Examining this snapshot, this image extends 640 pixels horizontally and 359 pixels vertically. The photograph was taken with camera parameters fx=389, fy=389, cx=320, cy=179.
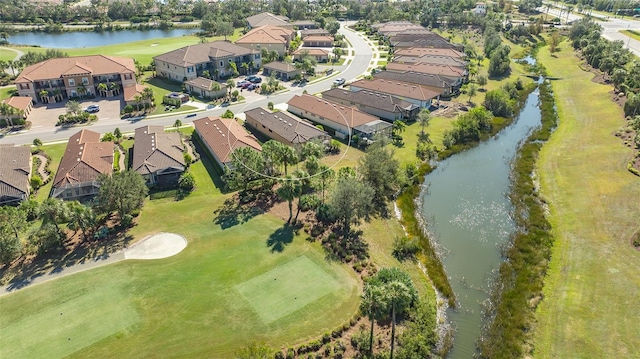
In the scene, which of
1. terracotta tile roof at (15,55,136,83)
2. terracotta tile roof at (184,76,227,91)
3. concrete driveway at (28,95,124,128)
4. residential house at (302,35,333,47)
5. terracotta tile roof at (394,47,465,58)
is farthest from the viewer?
residential house at (302,35,333,47)

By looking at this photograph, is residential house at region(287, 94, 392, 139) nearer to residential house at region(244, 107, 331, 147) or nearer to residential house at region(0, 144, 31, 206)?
residential house at region(244, 107, 331, 147)

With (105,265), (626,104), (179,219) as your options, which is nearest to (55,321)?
(105,265)

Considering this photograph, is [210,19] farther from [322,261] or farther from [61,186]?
[322,261]

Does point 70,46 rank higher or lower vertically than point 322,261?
higher

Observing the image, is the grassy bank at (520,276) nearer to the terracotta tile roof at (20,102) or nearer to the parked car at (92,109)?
the parked car at (92,109)

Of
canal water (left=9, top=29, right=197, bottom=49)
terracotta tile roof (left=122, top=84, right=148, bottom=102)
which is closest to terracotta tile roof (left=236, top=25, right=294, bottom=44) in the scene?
terracotta tile roof (left=122, top=84, right=148, bottom=102)

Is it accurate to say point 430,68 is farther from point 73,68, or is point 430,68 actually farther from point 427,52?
point 73,68
